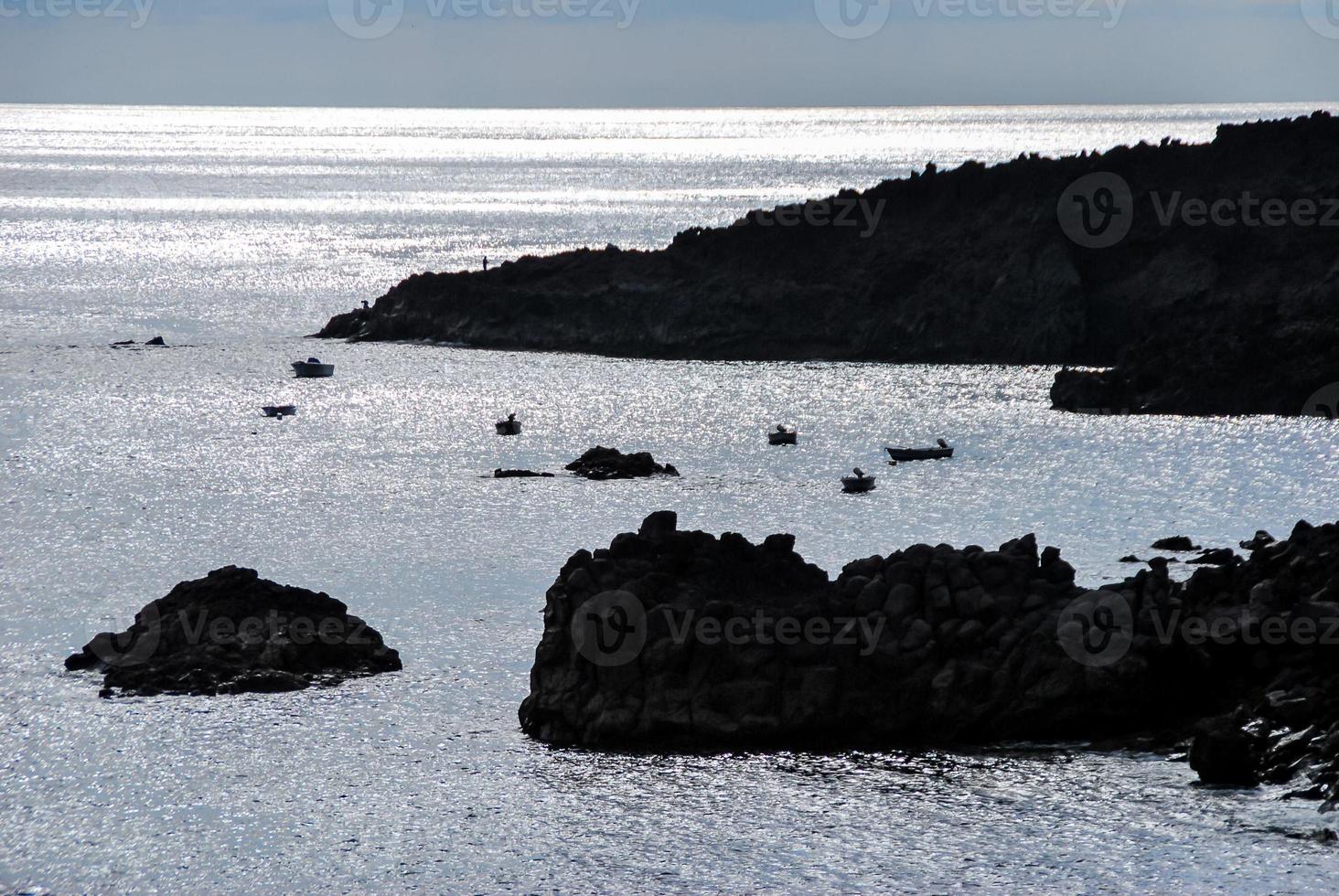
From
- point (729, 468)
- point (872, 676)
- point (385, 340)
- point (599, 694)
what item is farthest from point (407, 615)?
point (385, 340)

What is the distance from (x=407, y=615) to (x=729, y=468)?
21.0 metres

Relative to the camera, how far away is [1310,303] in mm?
69625

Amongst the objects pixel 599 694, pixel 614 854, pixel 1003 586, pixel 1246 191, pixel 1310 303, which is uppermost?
pixel 1246 191

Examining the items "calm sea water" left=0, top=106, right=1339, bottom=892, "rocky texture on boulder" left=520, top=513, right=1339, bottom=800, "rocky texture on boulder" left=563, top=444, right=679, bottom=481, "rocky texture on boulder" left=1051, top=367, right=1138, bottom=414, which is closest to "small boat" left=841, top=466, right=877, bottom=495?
"calm sea water" left=0, top=106, right=1339, bottom=892

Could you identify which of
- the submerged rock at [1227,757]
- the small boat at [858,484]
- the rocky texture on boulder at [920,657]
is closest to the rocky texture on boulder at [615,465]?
the small boat at [858,484]

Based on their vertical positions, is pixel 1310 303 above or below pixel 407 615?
above

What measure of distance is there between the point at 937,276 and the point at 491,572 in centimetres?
4651

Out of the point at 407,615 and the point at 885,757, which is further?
the point at 407,615

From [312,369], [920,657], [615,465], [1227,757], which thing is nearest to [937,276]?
[312,369]

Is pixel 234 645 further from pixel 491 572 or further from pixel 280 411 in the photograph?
pixel 280 411

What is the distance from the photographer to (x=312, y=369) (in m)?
81.2

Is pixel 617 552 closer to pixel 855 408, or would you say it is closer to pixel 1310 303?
pixel 855 408

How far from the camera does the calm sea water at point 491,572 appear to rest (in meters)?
27.0

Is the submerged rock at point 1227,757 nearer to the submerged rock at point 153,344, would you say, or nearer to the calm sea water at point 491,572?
the calm sea water at point 491,572
